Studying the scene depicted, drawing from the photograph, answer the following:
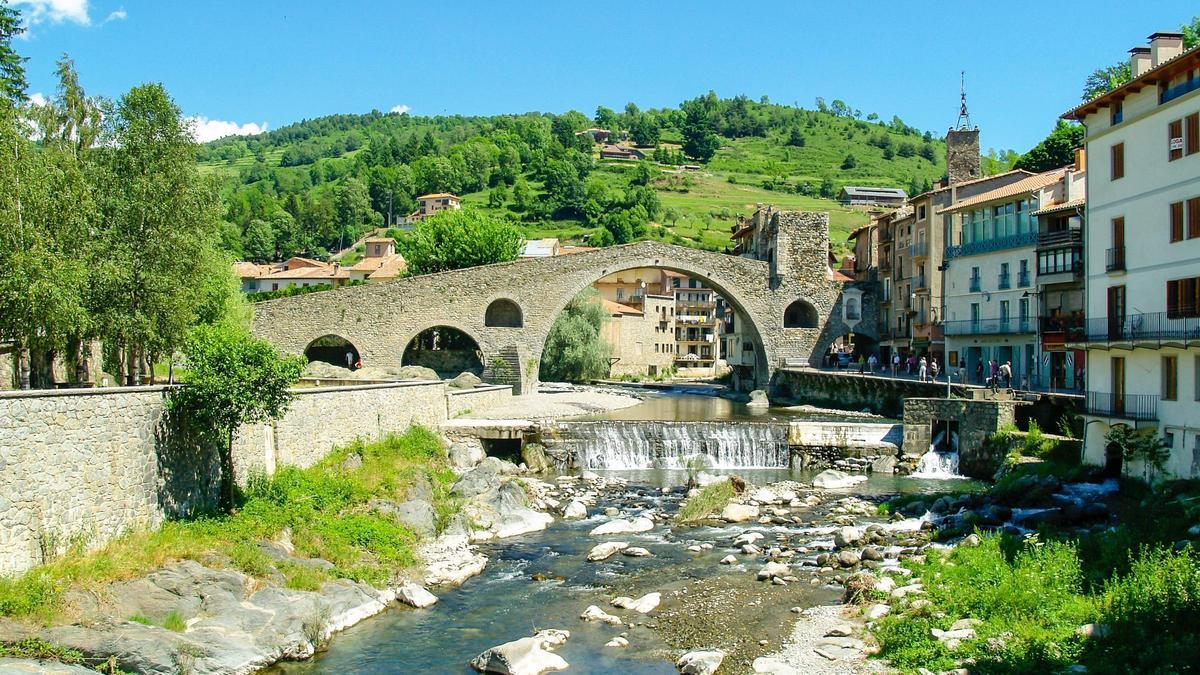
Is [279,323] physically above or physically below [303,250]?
below

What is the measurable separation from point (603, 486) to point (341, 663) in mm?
15271

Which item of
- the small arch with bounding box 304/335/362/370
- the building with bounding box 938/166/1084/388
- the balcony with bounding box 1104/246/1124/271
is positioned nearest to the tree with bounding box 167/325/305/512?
the balcony with bounding box 1104/246/1124/271

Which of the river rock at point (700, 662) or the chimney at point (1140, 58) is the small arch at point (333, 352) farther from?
→ the river rock at point (700, 662)

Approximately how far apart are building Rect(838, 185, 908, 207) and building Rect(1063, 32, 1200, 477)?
109 metres

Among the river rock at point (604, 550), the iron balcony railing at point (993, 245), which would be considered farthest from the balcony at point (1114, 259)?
the iron balcony railing at point (993, 245)

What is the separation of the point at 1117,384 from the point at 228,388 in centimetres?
2035

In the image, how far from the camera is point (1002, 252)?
3894cm

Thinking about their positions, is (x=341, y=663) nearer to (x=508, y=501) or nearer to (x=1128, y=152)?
(x=508, y=501)

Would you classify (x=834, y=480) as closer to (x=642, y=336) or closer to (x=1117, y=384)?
(x=1117, y=384)

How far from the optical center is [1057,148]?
5381 centimetres

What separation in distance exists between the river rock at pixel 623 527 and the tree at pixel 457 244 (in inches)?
1662

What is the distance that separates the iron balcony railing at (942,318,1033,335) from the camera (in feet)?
124

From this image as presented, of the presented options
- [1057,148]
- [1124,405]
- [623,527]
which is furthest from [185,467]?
[1057,148]

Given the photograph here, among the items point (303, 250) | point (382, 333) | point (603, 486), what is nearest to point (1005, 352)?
point (603, 486)
